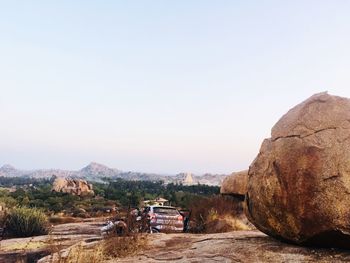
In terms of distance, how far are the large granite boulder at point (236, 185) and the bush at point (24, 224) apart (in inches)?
432

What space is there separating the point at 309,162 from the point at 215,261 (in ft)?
8.73

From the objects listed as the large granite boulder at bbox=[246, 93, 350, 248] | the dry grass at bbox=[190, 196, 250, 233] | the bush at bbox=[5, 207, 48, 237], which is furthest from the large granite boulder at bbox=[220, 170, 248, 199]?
the large granite boulder at bbox=[246, 93, 350, 248]

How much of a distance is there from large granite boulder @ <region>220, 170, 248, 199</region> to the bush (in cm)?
1097

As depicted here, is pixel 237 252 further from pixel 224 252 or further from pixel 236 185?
pixel 236 185

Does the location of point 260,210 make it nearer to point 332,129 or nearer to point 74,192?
point 332,129

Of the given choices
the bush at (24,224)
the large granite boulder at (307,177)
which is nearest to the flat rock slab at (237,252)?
the large granite boulder at (307,177)

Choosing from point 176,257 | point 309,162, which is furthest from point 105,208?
point 309,162

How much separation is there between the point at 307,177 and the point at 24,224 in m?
14.9

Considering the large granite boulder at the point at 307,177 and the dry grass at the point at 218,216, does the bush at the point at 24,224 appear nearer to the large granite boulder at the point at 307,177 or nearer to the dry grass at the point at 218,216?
the dry grass at the point at 218,216

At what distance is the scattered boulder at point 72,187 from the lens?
47.8 metres

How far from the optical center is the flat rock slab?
7.68m

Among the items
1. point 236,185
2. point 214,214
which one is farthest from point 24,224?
point 236,185

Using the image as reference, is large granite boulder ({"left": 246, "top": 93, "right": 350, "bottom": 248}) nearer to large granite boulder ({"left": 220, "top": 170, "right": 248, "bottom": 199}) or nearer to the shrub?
the shrub

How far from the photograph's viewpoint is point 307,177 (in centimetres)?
778
